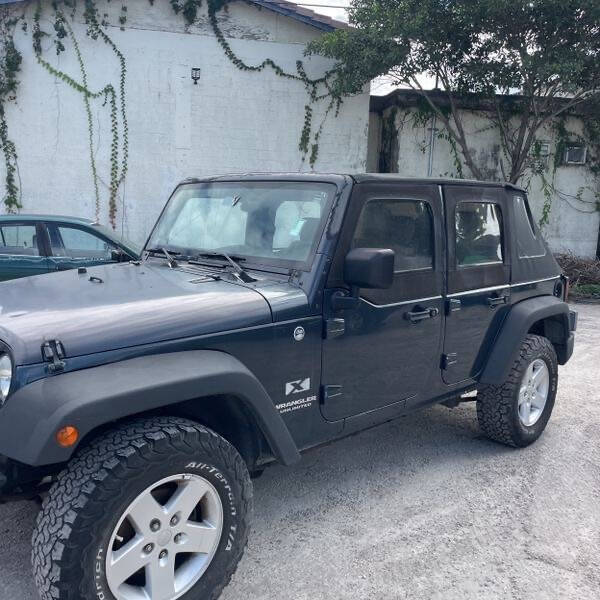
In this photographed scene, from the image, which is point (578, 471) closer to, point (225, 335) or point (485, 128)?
point (225, 335)

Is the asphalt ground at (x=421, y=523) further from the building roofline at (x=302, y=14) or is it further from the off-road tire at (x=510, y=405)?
the building roofline at (x=302, y=14)

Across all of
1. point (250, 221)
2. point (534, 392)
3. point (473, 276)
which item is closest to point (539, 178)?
point (534, 392)

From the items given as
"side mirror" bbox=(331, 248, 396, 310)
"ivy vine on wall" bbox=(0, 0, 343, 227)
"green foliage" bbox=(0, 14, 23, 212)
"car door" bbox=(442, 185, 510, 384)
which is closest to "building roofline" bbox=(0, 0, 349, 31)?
"ivy vine on wall" bbox=(0, 0, 343, 227)

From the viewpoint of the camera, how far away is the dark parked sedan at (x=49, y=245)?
7379 millimetres

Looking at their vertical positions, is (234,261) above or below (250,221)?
below

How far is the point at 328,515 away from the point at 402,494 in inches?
20.6

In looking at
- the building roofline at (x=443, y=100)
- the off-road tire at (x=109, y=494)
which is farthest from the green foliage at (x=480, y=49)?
the off-road tire at (x=109, y=494)

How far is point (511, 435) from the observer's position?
14.4ft

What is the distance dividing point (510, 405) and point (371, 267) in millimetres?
1978

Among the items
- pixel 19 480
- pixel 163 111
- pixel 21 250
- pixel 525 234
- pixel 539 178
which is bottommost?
pixel 19 480

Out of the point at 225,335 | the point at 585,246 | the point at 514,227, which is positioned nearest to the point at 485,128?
the point at 585,246

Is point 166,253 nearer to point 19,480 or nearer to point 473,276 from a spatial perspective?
point 19,480

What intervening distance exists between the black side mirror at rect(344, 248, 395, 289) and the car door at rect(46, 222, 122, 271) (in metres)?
5.05

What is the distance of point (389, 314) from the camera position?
11.2 feet
